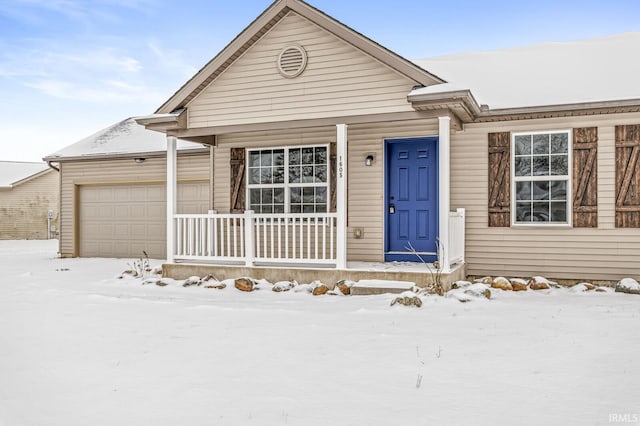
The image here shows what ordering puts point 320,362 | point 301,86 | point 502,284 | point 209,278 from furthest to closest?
point 209,278, point 301,86, point 502,284, point 320,362

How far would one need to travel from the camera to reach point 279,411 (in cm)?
325

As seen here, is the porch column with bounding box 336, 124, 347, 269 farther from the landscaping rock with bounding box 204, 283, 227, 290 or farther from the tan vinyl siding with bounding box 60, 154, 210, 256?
the tan vinyl siding with bounding box 60, 154, 210, 256

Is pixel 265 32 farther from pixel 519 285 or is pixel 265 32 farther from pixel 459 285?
pixel 519 285

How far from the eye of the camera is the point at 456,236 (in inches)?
338

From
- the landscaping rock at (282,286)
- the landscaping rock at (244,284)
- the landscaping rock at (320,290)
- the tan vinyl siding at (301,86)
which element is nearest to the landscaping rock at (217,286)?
the landscaping rock at (244,284)

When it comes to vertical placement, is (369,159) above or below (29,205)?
above

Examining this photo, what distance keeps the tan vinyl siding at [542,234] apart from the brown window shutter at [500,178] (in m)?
0.10

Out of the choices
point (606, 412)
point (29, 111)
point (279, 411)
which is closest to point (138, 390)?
point (279, 411)

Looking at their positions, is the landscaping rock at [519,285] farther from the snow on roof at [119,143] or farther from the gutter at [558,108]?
the snow on roof at [119,143]

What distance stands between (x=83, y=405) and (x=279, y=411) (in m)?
1.27

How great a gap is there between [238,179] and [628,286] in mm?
6875

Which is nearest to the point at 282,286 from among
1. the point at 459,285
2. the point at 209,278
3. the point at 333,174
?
the point at 209,278

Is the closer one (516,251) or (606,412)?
(606,412)

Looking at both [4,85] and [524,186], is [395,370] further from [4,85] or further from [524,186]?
[4,85]
